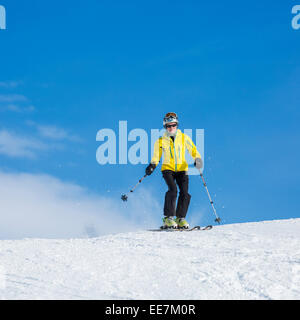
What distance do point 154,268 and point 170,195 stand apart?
430 cm

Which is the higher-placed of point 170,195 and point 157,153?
point 157,153

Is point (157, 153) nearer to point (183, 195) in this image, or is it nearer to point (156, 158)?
point (156, 158)

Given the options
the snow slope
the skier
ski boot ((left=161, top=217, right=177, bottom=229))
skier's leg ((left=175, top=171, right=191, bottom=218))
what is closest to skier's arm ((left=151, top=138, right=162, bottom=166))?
the skier

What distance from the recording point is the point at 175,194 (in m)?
9.63

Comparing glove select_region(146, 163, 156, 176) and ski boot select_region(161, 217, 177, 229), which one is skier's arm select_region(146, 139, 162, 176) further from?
ski boot select_region(161, 217, 177, 229)

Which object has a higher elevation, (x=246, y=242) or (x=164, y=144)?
(x=164, y=144)

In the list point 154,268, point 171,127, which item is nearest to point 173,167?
point 171,127

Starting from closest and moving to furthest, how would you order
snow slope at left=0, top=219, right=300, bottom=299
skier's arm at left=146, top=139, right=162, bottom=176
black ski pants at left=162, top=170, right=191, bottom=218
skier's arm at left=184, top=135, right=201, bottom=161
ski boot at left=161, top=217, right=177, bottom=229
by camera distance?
snow slope at left=0, top=219, right=300, bottom=299
ski boot at left=161, top=217, right=177, bottom=229
black ski pants at left=162, top=170, right=191, bottom=218
skier's arm at left=146, top=139, right=162, bottom=176
skier's arm at left=184, top=135, right=201, bottom=161

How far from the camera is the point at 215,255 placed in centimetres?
602

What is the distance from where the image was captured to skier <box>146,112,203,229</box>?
31.5 feet

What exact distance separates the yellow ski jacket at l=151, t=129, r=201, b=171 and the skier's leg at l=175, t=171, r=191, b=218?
16 centimetres

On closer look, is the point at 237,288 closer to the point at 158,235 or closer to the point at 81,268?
the point at 81,268
